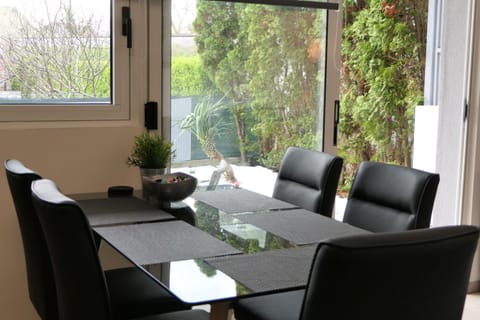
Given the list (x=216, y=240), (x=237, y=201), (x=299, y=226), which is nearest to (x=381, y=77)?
(x=237, y=201)

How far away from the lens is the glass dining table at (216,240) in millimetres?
1703

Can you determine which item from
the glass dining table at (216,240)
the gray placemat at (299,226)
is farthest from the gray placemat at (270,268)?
the gray placemat at (299,226)

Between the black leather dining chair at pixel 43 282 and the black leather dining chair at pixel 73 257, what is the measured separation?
0.36 m

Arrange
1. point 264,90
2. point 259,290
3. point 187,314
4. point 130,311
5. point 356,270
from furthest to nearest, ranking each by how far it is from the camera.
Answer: point 264,90 < point 130,311 < point 187,314 < point 259,290 < point 356,270

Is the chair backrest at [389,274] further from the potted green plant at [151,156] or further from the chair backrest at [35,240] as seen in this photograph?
the potted green plant at [151,156]

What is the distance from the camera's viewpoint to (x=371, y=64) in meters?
5.71

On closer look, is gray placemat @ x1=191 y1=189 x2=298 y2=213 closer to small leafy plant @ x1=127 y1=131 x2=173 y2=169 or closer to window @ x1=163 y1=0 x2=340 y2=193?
small leafy plant @ x1=127 y1=131 x2=173 y2=169

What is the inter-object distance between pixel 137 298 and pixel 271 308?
49cm

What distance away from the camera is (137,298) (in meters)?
2.40

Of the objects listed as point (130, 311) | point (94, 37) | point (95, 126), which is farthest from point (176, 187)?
point (94, 37)

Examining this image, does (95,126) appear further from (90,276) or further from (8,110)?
(90,276)

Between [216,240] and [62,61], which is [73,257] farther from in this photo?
[62,61]

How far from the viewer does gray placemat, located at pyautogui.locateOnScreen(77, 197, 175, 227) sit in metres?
2.34

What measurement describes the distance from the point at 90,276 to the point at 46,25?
5.34 ft
